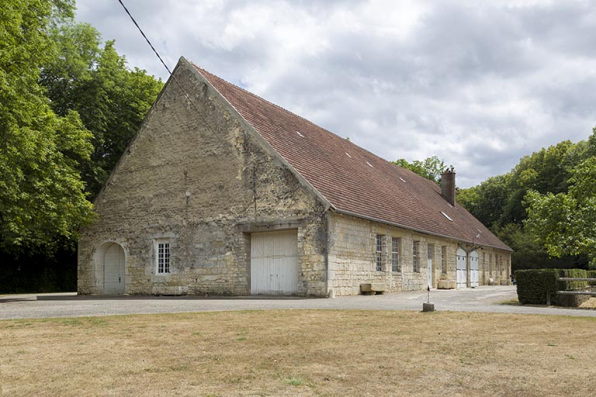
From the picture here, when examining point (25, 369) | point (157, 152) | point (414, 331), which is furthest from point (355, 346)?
point (157, 152)

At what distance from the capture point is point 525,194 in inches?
1970

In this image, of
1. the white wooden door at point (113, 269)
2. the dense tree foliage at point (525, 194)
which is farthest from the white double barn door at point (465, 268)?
the white wooden door at point (113, 269)

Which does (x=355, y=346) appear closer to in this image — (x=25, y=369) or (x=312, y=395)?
(x=312, y=395)

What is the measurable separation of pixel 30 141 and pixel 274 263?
9026 mm

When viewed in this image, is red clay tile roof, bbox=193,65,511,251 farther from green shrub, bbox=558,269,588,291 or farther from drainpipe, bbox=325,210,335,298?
green shrub, bbox=558,269,588,291

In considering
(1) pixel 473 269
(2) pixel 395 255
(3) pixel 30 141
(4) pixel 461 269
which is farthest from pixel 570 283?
(3) pixel 30 141

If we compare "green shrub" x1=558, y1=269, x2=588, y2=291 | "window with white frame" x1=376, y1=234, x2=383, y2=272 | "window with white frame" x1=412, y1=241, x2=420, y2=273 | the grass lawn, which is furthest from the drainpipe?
"window with white frame" x1=412, y1=241, x2=420, y2=273

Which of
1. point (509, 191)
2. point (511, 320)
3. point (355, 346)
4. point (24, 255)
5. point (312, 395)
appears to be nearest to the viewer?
point (312, 395)

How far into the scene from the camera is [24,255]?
102 ft

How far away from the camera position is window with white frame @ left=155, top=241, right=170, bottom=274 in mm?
22797

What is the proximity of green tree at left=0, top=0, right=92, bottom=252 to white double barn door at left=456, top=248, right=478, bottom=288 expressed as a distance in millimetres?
18609

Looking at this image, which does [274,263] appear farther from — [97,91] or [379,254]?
[97,91]

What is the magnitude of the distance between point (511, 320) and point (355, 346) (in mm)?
4696

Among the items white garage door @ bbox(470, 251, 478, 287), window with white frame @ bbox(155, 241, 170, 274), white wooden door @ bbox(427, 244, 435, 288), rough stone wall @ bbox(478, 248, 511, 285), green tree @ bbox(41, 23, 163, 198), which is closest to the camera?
window with white frame @ bbox(155, 241, 170, 274)
